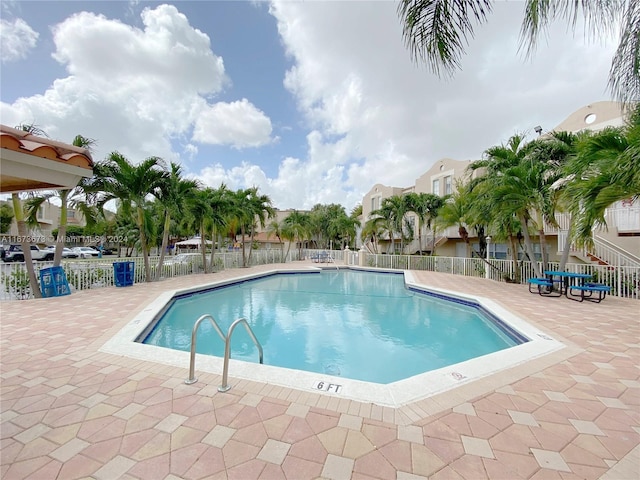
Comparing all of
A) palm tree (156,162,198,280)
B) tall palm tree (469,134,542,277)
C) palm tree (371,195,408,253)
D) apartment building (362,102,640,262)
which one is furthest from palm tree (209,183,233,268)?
apartment building (362,102,640,262)

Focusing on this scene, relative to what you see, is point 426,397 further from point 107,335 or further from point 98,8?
point 98,8

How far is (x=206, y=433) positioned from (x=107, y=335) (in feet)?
12.7

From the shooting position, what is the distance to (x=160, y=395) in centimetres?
310

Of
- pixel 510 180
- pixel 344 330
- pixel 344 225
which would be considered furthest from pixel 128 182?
pixel 344 225

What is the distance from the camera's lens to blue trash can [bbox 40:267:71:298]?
8.56 m

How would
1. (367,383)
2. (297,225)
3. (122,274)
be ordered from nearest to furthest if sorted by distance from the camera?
(367,383)
(122,274)
(297,225)

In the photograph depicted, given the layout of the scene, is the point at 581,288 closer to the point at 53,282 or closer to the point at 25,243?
the point at 53,282

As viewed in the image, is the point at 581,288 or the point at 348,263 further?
the point at 348,263

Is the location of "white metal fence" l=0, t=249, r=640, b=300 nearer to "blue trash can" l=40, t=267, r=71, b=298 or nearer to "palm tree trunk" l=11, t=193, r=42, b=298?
"palm tree trunk" l=11, t=193, r=42, b=298

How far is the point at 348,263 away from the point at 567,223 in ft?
44.3

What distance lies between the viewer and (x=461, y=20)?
2.82 m

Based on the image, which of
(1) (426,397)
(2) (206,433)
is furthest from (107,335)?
(1) (426,397)

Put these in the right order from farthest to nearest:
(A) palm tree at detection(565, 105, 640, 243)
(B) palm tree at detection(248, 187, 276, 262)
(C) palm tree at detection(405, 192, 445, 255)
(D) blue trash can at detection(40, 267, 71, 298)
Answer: (C) palm tree at detection(405, 192, 445, 255) < (B) palm tree at detection(248, 187, 276, 262) < (D) blue trash can at detection(40, 267, 71, 298) < (A) palm tree at detection(565, 105, 640, 243)

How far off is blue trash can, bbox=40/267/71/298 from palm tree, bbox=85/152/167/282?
3.05m
